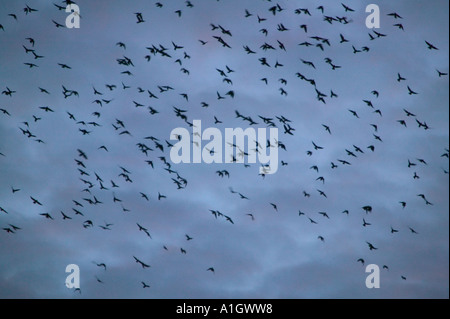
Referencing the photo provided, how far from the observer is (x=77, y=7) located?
4562 cm
